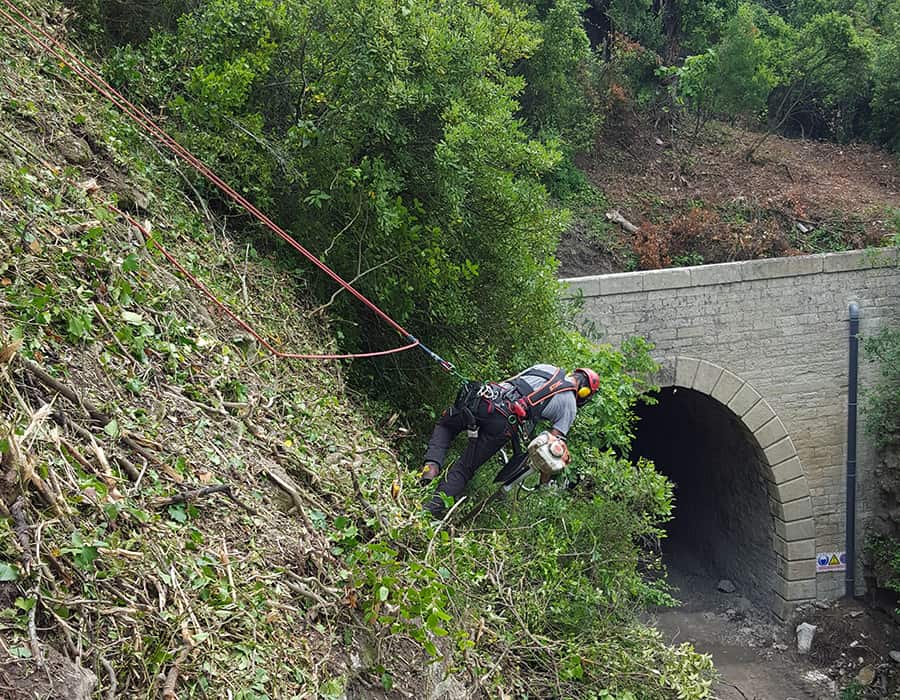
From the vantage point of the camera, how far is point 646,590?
6.57 meters

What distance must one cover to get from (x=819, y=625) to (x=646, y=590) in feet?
18.8

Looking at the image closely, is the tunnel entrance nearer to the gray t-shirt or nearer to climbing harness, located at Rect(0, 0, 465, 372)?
the gray t-shirt

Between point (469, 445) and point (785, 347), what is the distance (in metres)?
6.39

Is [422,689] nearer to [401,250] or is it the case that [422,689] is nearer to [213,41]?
[401,250]

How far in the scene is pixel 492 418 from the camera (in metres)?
5.57

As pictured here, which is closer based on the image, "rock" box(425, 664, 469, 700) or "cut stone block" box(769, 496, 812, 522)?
"rock" box(425, 664, 469, 700)

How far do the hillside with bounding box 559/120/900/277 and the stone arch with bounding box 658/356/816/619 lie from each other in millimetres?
3028

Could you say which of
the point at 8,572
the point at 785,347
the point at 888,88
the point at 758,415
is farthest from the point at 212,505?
the point at 888,88

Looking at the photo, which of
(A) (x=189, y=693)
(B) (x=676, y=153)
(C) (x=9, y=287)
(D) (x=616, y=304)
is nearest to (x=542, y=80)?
(B) (x=676, y=153)

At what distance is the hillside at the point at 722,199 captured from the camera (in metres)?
13.5

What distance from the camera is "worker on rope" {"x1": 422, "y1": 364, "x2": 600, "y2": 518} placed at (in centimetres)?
557

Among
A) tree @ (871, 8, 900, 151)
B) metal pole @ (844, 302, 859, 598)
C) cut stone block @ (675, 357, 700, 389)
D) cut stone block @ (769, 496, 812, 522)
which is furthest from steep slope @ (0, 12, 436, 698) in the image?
tree @ (871, 8, 900, 151)

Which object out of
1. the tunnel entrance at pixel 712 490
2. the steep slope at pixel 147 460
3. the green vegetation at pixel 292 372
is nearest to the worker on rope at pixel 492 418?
the green vegetation at pixel 292 372

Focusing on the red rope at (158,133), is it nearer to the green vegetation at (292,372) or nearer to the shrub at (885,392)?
the green vegetation at (292,372)
